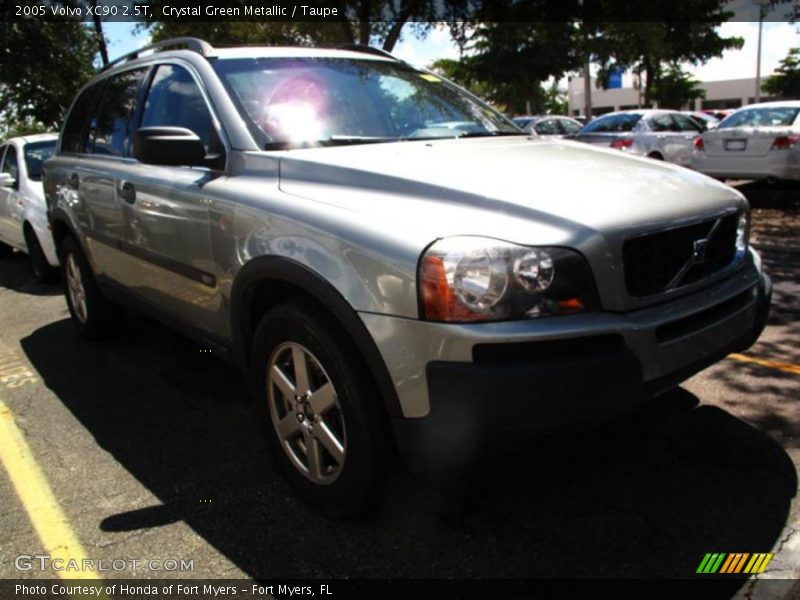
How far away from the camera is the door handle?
385cm

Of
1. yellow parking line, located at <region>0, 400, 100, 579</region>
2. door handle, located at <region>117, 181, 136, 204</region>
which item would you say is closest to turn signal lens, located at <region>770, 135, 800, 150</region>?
door handle, located at <region>117, 181, 136, 204</region>

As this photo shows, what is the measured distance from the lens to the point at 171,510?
291 cm

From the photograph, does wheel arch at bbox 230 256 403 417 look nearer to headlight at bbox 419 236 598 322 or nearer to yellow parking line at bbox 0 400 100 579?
headlight at bbox 419 236 598 322

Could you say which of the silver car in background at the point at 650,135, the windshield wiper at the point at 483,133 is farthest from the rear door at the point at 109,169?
the silver car in background at the point at 650,135

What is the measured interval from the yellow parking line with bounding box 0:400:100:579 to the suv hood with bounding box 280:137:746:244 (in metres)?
1.62

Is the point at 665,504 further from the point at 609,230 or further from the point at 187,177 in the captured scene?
the point at 187,177

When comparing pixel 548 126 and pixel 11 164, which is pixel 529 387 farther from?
pixel 548 126

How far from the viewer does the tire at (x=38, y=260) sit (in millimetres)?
7441

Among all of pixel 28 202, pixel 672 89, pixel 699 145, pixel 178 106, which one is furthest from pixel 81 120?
pixel 672 89

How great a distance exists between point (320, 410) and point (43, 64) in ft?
48.6

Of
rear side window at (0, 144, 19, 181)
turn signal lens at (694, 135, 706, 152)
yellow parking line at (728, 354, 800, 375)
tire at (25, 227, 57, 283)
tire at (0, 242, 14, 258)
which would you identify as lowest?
yellow parking line at (728, 354, 800, 375)

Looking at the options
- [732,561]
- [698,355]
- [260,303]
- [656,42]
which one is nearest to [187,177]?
[260,303]

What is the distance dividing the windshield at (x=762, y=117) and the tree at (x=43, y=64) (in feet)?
42.7

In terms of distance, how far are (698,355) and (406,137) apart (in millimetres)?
1628
